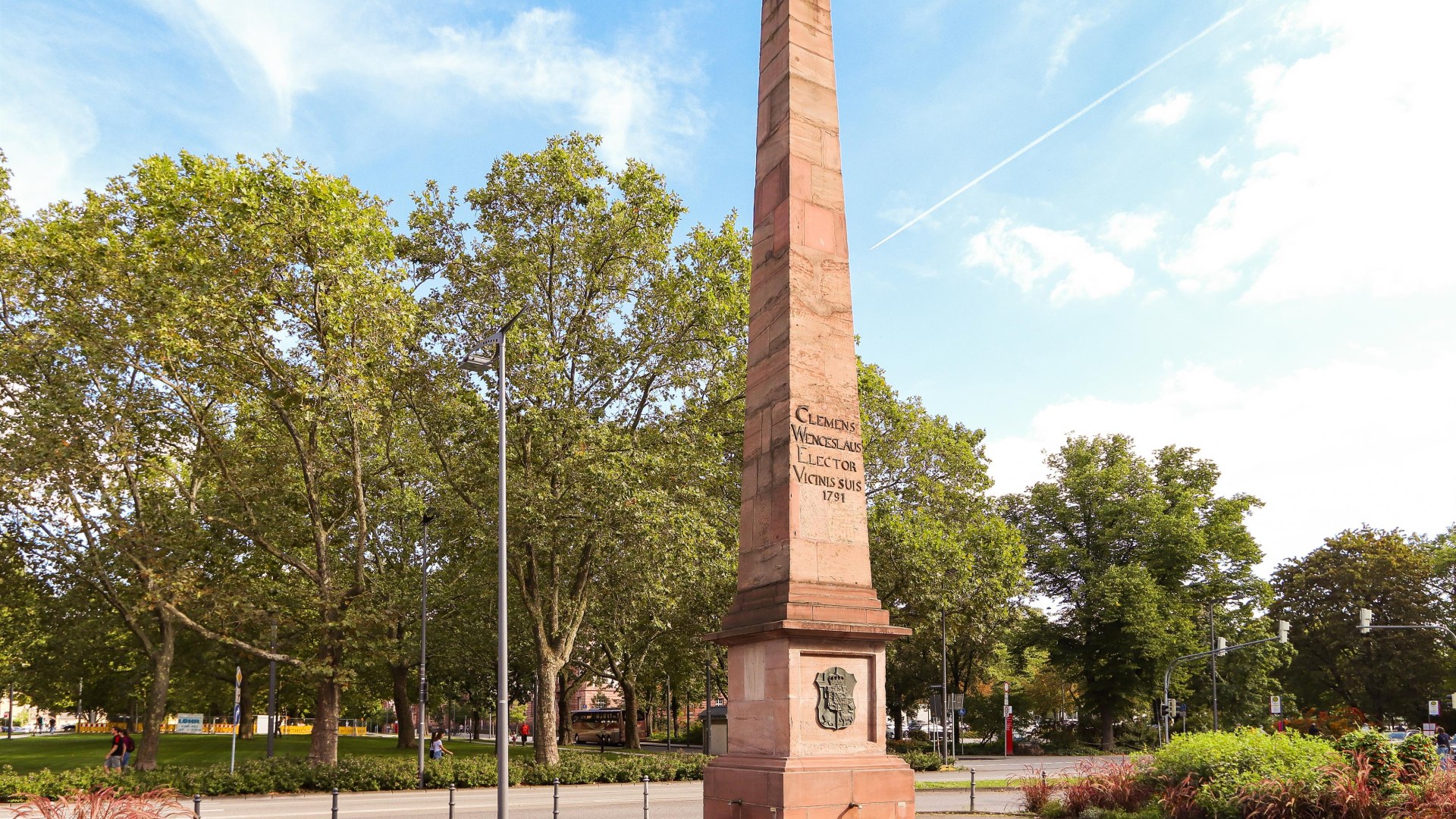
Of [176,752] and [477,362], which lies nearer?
A: [477,362]

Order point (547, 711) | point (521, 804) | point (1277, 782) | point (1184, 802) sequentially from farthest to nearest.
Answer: point (547, 711) < point (521, 804) < point (1184, 802) < point (1277, 782)

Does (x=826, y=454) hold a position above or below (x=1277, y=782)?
above

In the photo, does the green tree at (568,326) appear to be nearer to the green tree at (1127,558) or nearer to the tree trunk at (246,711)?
the tree trunk at (246,711)

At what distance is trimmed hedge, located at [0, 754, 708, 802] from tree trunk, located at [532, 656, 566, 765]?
477 mm

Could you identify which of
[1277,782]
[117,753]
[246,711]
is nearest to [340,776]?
[117,753]

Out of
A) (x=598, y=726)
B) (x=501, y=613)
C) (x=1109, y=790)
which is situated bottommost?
(x=598, y=726)

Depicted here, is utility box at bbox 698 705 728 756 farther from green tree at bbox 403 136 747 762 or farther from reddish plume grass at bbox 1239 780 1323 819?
reddish plume grass at bbox 1239 780 1323 819

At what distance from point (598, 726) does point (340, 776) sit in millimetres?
41461

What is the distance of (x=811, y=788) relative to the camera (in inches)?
402

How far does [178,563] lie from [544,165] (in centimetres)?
1494

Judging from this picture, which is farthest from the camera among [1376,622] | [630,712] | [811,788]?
[1376,622]

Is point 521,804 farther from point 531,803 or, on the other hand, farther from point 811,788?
point 811,788

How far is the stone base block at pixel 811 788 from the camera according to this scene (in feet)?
33.2

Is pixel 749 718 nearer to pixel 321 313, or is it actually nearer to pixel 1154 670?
pixel 321 313
